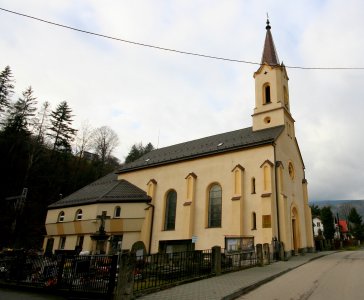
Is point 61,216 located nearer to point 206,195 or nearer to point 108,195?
point 108,195

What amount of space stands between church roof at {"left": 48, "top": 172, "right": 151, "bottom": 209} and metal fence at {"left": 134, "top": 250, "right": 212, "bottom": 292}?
1646 cm

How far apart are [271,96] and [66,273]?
24.4 m

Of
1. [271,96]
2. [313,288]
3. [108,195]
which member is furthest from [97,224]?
[313,288]

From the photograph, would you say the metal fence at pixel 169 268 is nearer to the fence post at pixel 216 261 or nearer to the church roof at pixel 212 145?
the fence post at pixel 216 261

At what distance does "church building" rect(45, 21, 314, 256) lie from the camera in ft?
75.3

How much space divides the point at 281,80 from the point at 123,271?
87.2 feet

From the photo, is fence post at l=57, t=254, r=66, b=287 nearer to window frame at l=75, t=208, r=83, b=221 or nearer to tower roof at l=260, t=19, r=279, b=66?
window frame at l=75, t=208, r=83, b=221

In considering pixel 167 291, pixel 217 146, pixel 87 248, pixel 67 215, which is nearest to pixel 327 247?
pixel 217 146

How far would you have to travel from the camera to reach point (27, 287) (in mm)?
11492

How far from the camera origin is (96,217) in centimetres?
2564

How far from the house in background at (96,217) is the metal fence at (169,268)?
47.5 feet

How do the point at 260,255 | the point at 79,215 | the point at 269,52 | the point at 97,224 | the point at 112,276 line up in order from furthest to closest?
the point at 269,52, the point at 79,215, the point at 97,224, the point at 260,255, the point at 112,276

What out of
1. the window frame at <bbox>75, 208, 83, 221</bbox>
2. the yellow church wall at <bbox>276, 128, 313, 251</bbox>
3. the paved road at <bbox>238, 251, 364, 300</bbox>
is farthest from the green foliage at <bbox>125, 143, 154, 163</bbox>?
the paved road at <bbox>238, 251, 364, 300</bbox>

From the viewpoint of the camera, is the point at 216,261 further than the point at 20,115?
No
